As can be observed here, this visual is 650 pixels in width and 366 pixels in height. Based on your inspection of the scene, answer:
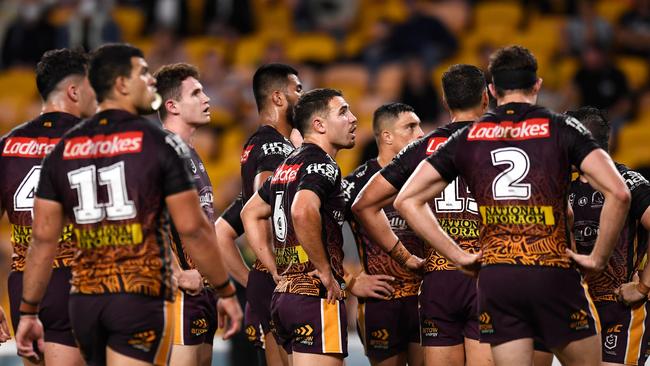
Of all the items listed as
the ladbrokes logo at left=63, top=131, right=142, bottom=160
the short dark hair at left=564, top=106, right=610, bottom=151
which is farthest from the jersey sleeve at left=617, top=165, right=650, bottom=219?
the ladbrokes logo at left=63, top=131, right=142, bottom=160

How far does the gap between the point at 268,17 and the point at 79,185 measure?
1275 centimetres

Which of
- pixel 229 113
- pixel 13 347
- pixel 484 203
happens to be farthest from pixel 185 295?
pixel 229 113

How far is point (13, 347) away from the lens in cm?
1185

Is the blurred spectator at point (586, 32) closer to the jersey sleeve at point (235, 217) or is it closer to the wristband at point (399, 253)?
the jersey sleeve at point (235, 217)

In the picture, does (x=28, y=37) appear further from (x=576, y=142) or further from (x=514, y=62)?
(x=576, y=142)

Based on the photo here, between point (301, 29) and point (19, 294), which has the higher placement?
point (301, 29)

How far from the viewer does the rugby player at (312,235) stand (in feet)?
25.7

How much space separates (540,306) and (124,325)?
8.04 ft

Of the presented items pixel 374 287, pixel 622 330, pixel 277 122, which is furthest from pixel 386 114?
pixel 622 330

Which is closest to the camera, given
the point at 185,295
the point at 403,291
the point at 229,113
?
the point at 185,295

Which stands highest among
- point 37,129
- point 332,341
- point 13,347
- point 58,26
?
point 58,26

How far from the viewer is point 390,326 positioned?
29.5 ft

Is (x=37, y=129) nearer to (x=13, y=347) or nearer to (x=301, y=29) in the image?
(x=13, y=347)

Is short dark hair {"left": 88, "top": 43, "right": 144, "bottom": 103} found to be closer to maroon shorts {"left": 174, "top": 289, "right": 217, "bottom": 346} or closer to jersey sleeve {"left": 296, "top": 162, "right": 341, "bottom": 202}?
jersey sleeve {"left": 296, "top": 162, "right": 341, "bottom": 202}
